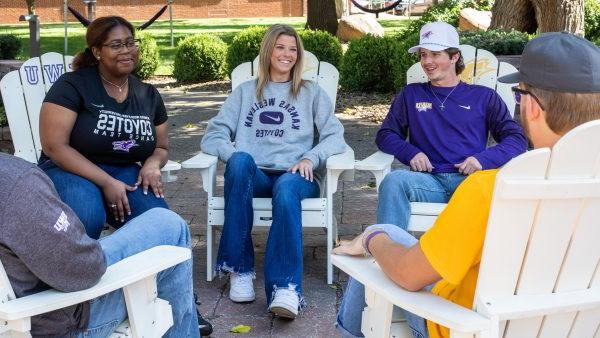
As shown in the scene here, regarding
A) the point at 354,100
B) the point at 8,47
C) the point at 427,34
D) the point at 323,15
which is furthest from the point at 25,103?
the point at 323,15

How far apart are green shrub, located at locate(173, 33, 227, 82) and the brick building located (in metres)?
18.9

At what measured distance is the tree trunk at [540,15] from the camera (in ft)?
34.1

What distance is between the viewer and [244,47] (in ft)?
37.6

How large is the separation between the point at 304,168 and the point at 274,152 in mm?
276

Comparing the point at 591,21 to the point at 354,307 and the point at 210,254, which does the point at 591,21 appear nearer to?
the point at 210,254

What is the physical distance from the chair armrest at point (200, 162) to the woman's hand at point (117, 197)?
1.37 feet

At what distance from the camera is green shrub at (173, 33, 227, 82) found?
12.3m

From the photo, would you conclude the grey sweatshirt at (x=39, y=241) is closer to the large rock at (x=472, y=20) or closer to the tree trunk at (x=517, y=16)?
the tree trunk at (x=517, y=16)

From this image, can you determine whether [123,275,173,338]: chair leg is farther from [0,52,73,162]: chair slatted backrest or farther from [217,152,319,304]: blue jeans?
[0,52,73,162]: chair slatted backrest

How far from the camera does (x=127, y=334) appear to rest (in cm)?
240

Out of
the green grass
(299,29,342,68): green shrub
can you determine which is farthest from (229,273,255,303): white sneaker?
the green grass

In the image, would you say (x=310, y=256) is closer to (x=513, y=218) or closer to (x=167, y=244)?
(x=167, y=244)

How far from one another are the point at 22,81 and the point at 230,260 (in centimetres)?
151

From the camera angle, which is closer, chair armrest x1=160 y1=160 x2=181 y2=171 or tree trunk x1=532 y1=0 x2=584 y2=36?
chair armrest x1=160 y1=160 x2=181 y2=171
